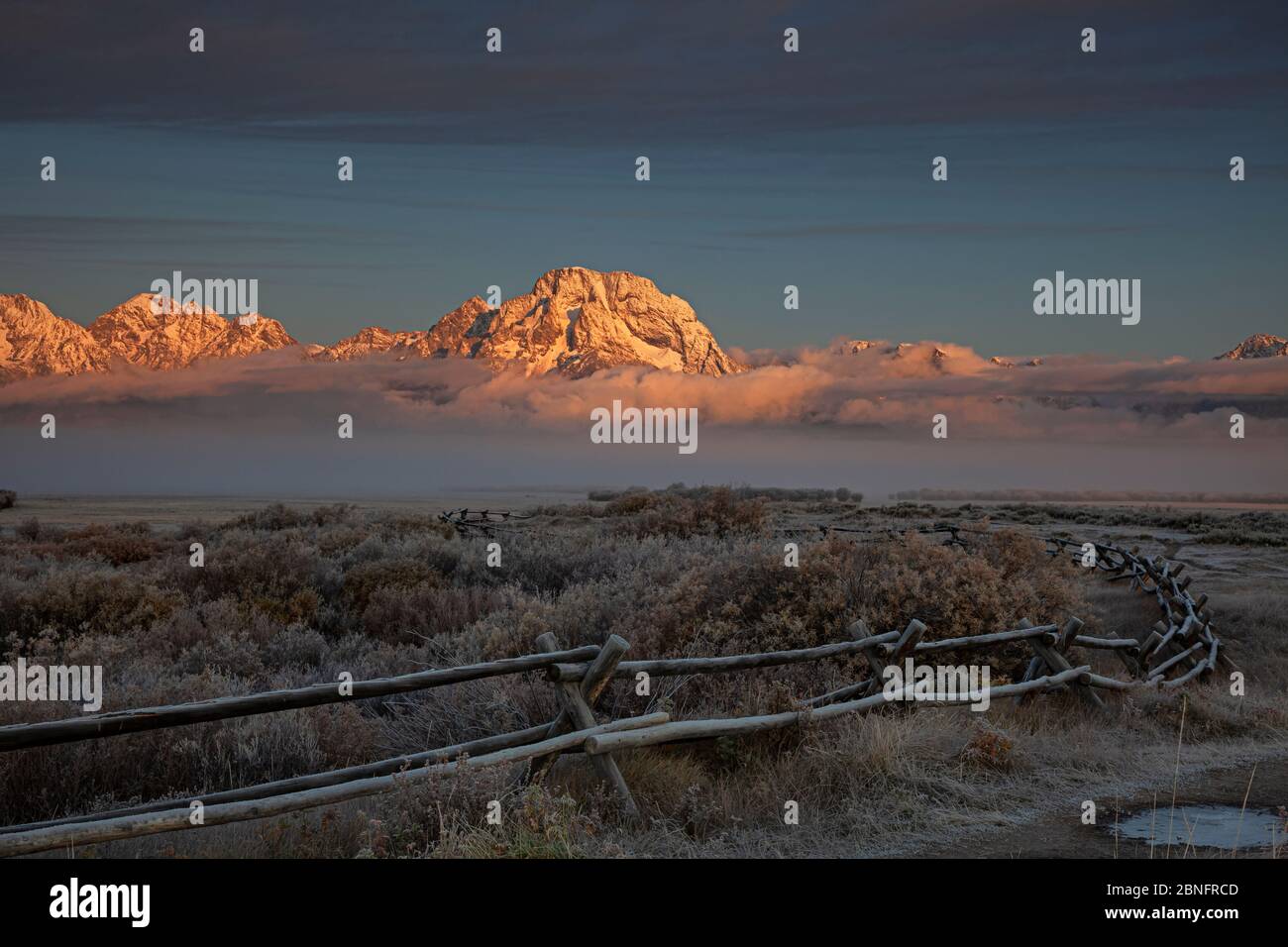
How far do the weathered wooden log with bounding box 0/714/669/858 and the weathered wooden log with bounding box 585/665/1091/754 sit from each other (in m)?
0.13

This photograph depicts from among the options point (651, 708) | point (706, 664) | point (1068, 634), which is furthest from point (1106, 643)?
point (706, 664)

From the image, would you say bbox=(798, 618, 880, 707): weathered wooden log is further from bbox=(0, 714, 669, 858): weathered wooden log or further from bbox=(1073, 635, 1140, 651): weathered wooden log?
bbox=(1073, 635, 1140, 651): weathered wooden log

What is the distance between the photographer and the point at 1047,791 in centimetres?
676

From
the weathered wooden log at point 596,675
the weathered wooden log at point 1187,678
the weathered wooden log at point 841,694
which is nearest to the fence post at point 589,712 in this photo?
the weathered wooden log at point 596,675

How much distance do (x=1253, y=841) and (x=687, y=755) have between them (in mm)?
3549

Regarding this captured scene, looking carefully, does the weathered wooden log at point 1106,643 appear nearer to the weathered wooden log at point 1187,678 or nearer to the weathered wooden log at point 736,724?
the weathered wooden log at point 1187,678

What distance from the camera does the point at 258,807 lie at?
5188 mm

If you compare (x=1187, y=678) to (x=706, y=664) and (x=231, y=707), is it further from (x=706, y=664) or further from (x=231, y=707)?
(x=231, y=707)

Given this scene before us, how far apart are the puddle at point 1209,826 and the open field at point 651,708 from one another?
0.62ft

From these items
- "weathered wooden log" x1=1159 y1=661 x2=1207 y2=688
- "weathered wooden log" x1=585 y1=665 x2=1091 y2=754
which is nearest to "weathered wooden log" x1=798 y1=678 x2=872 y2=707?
"weathered wooden log" x1=585 y1=665 x2=1091 y2=754

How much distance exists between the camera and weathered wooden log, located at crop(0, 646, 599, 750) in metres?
5.06

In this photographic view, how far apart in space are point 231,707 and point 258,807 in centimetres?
73

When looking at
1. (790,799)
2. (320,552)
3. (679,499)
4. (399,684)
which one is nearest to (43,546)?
(320,552)

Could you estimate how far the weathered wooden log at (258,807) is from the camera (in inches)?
179
